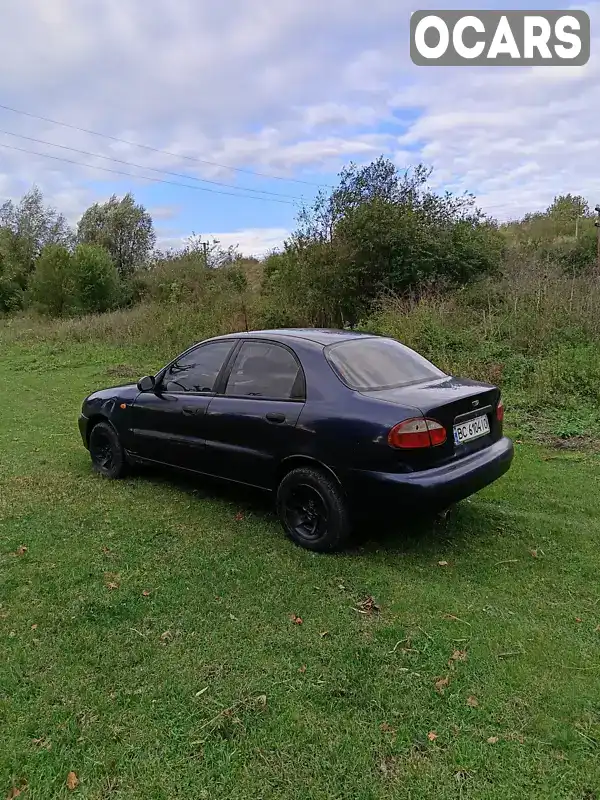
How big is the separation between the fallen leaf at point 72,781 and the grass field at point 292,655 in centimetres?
2

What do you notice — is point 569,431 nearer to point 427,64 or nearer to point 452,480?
point 452,480

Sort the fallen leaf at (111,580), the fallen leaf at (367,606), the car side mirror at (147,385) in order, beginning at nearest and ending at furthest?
1. the fallen leaf at (367,606)
2. the fallen leaf at (111,580)
3. the car side mirror at (147,385)

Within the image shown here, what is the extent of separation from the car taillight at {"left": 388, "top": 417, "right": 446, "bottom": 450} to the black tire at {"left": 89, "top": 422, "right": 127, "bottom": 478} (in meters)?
3.07

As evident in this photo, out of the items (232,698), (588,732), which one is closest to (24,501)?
(232,698)

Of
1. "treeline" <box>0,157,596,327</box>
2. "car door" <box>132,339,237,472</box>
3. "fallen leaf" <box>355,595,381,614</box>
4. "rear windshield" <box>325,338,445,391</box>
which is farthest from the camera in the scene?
"treeline" <box>0,157,596,327</box>

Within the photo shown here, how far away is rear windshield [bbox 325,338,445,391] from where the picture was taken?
4074 millimetres

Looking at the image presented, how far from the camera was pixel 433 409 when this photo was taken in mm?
3674

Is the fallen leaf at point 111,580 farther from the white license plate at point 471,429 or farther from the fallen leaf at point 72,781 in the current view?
the white license plate at point 471,429

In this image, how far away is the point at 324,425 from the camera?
12.7 ft

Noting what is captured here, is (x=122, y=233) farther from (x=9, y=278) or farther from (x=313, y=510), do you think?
(x=313, y=510)

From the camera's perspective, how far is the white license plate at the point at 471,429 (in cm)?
386
